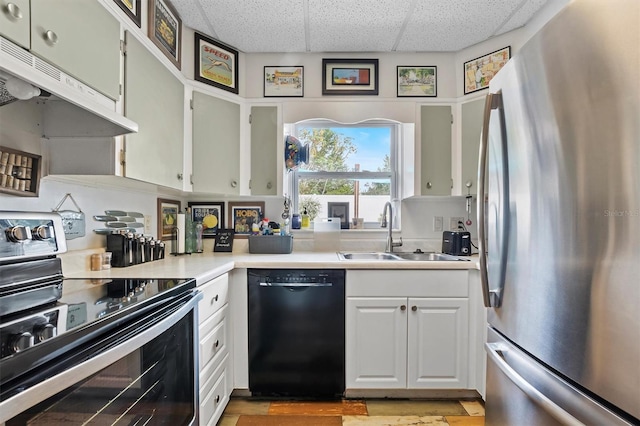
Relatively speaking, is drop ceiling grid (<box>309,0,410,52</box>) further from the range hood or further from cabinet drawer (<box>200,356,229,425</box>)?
cabinet drawer (<box>200,356,229,425</box>)

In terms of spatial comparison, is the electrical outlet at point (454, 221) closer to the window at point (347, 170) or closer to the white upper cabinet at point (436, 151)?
the white upper cabinet at point (436, 151)

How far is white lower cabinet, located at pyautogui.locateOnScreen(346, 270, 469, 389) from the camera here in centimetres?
191

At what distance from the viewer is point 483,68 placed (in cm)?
224

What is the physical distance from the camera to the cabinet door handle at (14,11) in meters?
0.89

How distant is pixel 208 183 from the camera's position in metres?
2.16

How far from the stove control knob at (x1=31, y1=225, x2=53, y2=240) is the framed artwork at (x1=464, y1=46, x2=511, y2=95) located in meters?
2.44

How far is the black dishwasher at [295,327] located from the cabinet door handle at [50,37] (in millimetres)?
1320

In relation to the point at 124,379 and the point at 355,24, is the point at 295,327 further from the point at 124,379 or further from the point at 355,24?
the point at 355,24

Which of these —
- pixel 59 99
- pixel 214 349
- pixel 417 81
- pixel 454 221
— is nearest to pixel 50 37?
pixel 59 99

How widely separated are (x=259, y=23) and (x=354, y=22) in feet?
1.95

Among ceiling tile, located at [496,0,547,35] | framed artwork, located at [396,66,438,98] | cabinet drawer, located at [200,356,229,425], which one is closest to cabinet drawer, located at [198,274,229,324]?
cabinet drawer, located at [200,356,229,425]

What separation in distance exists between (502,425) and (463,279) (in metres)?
0.88

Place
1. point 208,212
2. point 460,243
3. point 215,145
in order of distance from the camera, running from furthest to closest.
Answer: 1. point 208,212
2. point 460,243
3. point 215,145

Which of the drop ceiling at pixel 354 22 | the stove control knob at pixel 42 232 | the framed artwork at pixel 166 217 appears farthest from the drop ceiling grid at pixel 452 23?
the stove control knob at pixel 42 232
